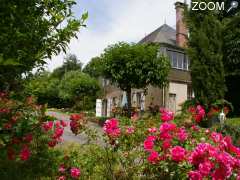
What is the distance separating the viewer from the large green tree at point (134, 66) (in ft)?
82.1

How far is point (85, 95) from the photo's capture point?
47.0m

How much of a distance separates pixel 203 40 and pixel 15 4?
71.1ft

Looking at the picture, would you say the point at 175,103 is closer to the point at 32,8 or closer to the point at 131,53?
the point at 131,53

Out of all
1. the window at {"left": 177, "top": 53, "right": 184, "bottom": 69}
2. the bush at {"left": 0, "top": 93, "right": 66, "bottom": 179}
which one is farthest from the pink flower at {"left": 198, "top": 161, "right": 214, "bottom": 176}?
the window at {"left": 177, "top": 53, "right": 184, "bottom": 69}

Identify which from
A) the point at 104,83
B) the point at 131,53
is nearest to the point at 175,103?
the point at 131,53

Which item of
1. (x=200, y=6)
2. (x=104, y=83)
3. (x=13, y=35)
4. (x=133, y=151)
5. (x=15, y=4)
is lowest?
(x=133, y=151)

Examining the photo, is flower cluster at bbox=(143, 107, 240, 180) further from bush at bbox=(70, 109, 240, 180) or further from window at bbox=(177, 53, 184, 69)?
window at bbox=(177, 53, 184, 69)

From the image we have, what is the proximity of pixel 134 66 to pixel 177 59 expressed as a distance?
10128 mm

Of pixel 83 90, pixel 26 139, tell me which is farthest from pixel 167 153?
pixel 83 90

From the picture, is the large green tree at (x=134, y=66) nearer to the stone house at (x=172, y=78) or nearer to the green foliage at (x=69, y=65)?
the stone house at (x=172, y=78)

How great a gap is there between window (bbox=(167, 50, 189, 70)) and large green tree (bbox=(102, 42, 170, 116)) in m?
7.59

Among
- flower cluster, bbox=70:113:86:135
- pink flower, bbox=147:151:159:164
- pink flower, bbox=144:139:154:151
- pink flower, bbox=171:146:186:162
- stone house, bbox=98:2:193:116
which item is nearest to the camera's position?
pink flower, bbox=171:146:186:162

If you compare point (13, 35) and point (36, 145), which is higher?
point (13, 35)

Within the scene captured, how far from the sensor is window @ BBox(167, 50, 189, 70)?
33594 mm
